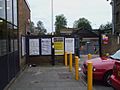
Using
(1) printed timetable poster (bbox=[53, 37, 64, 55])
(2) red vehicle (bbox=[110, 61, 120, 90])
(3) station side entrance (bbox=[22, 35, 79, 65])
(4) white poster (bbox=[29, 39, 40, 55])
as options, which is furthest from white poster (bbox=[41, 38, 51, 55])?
(2) red vehicle (bbox=[110, 61, 120, 90])

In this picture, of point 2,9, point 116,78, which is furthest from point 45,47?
point 116,78

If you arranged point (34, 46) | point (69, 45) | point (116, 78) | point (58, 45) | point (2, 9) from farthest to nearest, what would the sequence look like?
point (69, 45) < point (58, 45) < point (34, 46) < point (2, 9) < point (116, 78)

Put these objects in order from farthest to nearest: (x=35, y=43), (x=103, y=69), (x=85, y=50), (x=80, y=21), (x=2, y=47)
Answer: (x=80, y=21) < (x=85, y=50) < (x=35, y=43) < (x=103, y=69) < (x=2, y=47)

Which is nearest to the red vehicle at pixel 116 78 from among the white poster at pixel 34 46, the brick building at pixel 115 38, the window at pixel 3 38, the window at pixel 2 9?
the window at pixel 3 38

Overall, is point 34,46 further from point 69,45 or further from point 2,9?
point 2,9

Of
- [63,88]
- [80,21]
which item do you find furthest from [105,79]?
[80,21]

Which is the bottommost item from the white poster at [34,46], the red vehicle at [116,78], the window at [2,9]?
the red vehicle at [116,78]

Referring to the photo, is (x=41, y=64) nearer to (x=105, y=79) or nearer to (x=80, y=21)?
(x=105, y=79)

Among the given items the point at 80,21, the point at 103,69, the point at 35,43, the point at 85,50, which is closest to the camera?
the point at 103,69

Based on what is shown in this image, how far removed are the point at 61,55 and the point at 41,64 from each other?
154 centimetres

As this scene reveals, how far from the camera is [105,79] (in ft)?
41.6

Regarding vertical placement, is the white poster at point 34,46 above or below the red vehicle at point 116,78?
above

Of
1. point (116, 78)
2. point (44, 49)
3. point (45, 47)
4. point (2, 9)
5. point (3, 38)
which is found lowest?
point (116, 78)

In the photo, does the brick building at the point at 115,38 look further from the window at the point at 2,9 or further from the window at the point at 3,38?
the window at the point at 2,9
